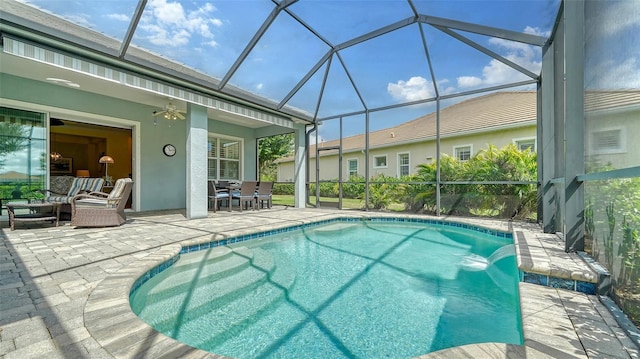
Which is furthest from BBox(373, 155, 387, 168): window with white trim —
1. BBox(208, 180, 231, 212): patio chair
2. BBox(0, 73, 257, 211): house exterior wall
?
BBox(208, 180, 231, 212): patio chair

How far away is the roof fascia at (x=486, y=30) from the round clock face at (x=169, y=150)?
24.7 ft

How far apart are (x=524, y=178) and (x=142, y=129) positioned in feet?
33.9

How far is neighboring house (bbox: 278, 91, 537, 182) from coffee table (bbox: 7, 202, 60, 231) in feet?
23.7

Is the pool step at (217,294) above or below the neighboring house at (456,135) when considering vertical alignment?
below

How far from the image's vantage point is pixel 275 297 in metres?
2.90

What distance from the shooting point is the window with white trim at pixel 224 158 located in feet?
31.8

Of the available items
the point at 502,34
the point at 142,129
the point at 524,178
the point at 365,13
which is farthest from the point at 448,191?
the point at 142,129

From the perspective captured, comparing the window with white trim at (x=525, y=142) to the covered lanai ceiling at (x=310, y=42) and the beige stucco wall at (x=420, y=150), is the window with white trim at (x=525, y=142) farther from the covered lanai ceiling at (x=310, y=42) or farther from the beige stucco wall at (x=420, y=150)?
the covered lanai ceiling at (x=310, y=42)

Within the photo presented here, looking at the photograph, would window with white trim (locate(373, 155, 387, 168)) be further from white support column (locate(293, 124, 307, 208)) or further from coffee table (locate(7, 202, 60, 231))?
coffee table (locate(7, 202, 60, 231))

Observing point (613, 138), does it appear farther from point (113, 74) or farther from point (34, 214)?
point (34, 214)

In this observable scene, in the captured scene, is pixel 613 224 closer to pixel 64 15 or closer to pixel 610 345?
pixel 610 345

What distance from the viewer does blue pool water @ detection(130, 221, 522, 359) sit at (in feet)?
7.04

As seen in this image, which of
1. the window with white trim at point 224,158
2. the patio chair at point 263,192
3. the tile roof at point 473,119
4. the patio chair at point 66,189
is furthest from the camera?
the window with white trim at point 224,158

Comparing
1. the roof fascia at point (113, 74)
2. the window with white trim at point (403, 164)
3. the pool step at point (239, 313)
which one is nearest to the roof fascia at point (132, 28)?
the roof fascia at point (113, 74)
